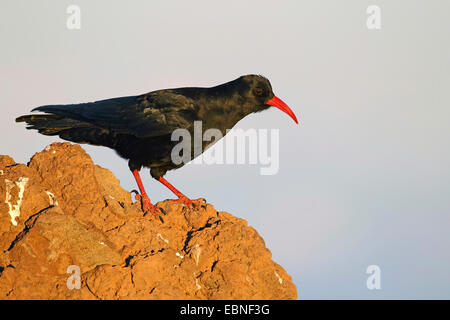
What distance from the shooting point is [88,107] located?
9742mm

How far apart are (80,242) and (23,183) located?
1.23 meters

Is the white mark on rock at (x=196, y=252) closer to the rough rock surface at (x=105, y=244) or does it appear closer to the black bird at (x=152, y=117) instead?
the rough rock surface at (x=105, y=244)

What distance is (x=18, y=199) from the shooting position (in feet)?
24.7

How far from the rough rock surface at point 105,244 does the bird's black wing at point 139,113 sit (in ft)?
3.73

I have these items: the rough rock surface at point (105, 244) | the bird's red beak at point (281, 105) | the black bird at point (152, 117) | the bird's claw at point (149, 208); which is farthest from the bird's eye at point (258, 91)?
the bird's claw at point (149, 208)

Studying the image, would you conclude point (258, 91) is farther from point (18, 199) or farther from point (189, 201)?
point (18, 199)

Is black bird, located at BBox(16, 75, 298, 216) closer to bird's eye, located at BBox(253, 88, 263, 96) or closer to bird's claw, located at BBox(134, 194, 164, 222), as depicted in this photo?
bird's eye, located at BBox(253, 88, 263, 96)

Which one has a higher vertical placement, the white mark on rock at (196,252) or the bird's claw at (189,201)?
the bird's claw at (189,201)

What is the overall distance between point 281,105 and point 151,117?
7.61ft

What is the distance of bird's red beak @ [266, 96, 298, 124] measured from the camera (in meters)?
10.1

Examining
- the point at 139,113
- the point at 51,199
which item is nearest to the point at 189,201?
the point at 139,113

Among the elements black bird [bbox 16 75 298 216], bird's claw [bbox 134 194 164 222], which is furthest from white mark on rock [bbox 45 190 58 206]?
black bird [bbox 16 75 298 216]

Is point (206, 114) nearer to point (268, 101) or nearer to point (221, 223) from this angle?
point (268, 101)

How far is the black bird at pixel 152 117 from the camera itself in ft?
31.1
